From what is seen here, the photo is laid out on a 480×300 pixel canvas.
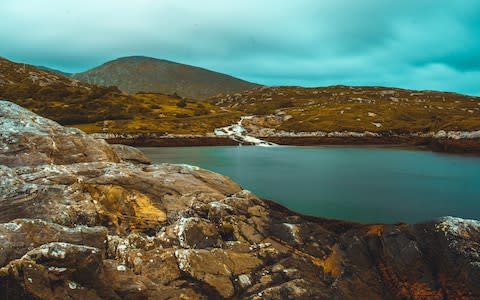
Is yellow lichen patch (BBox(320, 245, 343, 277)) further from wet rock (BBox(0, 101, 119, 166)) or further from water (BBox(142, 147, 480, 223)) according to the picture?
wet rock (BBox(0, 101, 119, 166))

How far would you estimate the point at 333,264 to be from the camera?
21.2 metres

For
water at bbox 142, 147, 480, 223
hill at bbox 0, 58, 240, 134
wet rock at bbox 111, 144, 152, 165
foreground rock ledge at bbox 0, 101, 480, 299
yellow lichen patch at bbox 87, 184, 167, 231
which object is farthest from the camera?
hill at bbox 0, 58, 240, 134

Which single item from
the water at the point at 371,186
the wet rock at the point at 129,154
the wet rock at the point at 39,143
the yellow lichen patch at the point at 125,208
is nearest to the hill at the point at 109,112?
the water at the point at 371,186

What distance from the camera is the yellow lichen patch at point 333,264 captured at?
20.5 meters

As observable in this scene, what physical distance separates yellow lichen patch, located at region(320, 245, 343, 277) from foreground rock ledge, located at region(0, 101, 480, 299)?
3.9 inches

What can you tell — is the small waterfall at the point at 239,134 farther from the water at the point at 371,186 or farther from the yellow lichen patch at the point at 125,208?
the yellow lichen patch at the point at 125,208

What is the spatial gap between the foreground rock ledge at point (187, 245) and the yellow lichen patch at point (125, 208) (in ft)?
0.20

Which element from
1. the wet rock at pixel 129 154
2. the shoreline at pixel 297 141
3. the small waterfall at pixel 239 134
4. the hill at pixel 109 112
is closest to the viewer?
the wet rock at pixel 129 154

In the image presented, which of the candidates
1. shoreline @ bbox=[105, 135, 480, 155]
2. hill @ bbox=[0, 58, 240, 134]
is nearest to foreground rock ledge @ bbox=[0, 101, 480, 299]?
shoreline @ bbox=[105, 135, 480, 155]

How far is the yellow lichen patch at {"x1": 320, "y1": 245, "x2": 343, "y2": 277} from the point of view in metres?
20.5

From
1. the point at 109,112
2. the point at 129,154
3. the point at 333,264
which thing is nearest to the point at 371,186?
the point at 129,154

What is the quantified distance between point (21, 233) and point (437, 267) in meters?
19.9

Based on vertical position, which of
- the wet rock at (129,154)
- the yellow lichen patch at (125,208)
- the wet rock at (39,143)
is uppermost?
the wet rock at (39,143)

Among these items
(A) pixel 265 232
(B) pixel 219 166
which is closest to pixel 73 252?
(A) pixel 265 232
